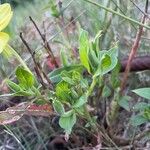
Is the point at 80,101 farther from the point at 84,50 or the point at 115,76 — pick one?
the point at 115,76

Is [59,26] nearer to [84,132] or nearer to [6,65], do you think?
[6,65]

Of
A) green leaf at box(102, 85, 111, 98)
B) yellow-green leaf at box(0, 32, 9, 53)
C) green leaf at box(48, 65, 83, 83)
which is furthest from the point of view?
green leaf at box(102, 85, 111, 98)

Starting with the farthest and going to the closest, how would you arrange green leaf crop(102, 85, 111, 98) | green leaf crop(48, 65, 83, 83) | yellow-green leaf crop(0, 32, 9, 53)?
green leaf crop(102, 85, 111, 98) → green leaf crop(48, 65, 83, 83) → yellow-green leaf crop(0, 32, 9, 53)

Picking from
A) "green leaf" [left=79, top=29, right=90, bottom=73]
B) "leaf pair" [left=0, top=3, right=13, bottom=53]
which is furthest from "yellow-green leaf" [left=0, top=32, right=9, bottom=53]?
"green leaf" [left=79, top=29, right=90, bottom=73]

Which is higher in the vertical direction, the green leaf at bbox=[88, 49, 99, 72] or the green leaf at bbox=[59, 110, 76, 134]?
the green leaf at bbox=[88, 49, 99, 72]

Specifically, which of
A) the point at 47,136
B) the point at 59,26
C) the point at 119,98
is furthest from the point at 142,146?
the point at 59,26

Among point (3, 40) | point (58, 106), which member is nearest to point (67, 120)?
point (58, 106)

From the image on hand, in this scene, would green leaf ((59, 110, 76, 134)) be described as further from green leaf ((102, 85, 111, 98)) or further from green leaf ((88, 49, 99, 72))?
green leaf ((102, 85, 111, 98))

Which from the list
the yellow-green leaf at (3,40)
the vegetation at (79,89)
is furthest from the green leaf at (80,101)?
the yellow-green leaf at (3,40)
